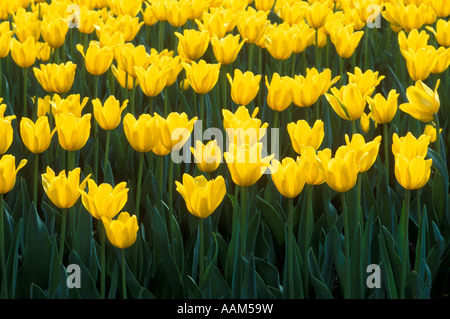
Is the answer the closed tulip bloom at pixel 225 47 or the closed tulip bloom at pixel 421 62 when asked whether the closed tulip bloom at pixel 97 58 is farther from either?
the closed tulip bloom at pixel 421 62

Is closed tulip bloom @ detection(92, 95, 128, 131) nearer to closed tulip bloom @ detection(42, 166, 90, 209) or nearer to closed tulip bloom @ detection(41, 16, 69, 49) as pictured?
closed tulip bloom @ detection(42, 166, 90, 209)

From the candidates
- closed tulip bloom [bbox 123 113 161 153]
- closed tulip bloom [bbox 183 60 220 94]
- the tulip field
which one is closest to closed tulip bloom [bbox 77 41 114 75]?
the tulip field

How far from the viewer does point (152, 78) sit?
2.55 m

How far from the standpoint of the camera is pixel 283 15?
3664 mm

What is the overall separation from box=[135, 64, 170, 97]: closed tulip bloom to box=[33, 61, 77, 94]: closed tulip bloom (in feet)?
1.10

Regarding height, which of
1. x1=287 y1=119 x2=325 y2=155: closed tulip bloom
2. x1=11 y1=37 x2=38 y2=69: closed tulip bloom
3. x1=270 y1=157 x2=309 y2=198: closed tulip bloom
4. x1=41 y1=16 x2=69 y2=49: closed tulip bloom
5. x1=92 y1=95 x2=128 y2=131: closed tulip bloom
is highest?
x1=41 y1=16 x2=69 y2=49: closed tulip bloom

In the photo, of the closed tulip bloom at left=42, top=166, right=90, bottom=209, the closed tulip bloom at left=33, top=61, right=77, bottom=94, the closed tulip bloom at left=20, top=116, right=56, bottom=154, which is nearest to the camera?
the closed tulip bloom at left=42, top=166, right=90, bottom=209

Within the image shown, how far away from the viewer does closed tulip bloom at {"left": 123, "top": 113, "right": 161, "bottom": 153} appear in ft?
6.69

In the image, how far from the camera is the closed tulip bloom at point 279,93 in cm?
246

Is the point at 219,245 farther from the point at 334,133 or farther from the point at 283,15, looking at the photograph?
the point at 283,15

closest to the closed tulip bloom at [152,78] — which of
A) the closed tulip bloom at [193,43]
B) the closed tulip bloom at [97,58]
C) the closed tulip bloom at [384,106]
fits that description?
the closed tulip bloom at [97,58]
